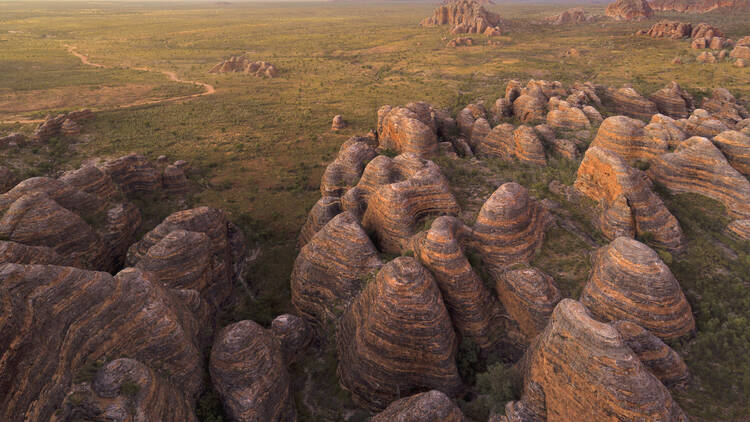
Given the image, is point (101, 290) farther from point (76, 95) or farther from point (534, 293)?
point (76, 95)

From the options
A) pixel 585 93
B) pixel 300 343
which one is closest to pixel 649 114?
pixel 585 93

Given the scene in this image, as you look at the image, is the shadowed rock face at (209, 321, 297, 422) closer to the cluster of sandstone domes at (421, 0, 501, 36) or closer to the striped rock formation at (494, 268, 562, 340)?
the striped rock formation at (494, 268, 562, 340)

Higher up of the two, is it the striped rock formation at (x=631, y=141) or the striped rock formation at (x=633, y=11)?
the striped rock formation at (x=633, y=11)

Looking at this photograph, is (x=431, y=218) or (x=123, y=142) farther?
(x=123, y=142)

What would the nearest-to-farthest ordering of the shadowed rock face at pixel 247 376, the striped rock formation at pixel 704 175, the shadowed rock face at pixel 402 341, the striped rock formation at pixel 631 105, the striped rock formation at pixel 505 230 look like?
1. the shadowed rock face at pixel 247 376
2. the shadowed rock face at pixel 402 341
3. the striped rock formation at pixel 505 230
4. the striped rock formation at pixel 704 175
5. the striped rock formation at pixel 631 105

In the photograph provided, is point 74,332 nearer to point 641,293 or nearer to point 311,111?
point 641,293

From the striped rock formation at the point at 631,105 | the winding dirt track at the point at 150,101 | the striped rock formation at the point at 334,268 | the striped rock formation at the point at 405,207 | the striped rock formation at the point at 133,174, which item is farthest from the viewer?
the winding dirt track at the point at 150,101

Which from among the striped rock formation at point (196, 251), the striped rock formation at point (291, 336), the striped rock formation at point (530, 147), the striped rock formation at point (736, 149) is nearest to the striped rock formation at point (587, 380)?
the striped rock formation at point (291, 336)

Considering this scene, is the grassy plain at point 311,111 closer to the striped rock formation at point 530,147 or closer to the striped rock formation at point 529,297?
the striped rock formation at point 530,147
